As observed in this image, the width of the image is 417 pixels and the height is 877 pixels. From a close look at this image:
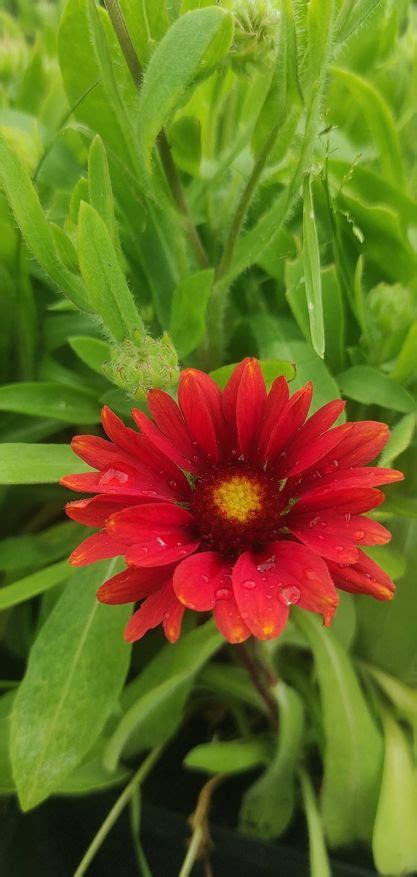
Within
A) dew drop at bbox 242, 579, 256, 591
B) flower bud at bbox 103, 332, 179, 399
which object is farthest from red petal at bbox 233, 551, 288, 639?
Result: flower bud at bbox 103, 332, 179, 399

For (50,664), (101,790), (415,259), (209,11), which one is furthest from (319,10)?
(101,790)

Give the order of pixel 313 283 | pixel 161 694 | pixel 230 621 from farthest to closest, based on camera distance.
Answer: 1. pixel 161 694
2. pixel 313 283
3. pixel 230 621

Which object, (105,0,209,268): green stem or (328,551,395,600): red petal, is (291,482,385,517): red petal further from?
(105,0,209,268): green stem

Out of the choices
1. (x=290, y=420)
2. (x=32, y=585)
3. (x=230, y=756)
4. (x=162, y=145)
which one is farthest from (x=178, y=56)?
(x=230, y=756)

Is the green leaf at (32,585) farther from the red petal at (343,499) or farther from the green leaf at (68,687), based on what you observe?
the red petal at (343,499)

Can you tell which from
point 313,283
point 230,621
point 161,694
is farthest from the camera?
point 161,694

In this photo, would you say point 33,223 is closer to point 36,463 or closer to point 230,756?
point 36,463
